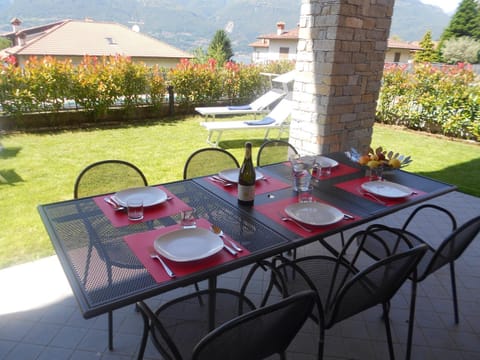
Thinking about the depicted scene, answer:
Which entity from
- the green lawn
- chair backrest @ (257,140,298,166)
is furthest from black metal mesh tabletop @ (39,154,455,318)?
the green lawn

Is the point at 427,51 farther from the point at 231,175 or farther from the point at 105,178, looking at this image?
the point at 105,178

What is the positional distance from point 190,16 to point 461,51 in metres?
63.6

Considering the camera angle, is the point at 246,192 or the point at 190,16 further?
the point at 190,16

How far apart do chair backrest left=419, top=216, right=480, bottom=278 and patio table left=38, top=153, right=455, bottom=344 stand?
30 cm

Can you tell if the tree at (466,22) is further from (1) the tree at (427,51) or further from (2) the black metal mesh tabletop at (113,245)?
(2) the black metal mesh tabletop at (113,245)

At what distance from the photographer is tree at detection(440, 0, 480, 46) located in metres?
32.2

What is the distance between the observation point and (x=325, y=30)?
3229mm

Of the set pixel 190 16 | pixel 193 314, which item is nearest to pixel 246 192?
pixel 193 314

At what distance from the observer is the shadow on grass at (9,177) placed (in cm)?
392

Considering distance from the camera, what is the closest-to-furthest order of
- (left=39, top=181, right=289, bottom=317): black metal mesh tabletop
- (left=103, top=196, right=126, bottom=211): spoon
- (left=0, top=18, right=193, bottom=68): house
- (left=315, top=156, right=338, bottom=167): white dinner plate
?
(left=39, top=181, right=289, bottom=317): black metal mesh tabletop → (left=103, top=196, right=126, bottom=211): spoon → (left=315, top=156, right=338, bottom=167): white dinner plate → (left=0, top=18, right=193, bottom=68): house

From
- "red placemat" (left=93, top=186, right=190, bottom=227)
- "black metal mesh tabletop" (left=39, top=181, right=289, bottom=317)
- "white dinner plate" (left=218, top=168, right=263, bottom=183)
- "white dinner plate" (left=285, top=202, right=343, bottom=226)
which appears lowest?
"black metal mesh tabletop" (left=39, top=181, right=289, bottom=317)

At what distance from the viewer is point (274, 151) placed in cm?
294

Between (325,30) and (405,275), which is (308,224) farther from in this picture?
(325,30)

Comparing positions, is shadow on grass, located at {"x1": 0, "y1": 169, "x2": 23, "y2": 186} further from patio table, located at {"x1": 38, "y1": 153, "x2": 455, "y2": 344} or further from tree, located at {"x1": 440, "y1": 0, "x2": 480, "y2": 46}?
tree, located at {"x1": 440, "y1": 0, "x2": 480, "y2": 46}
